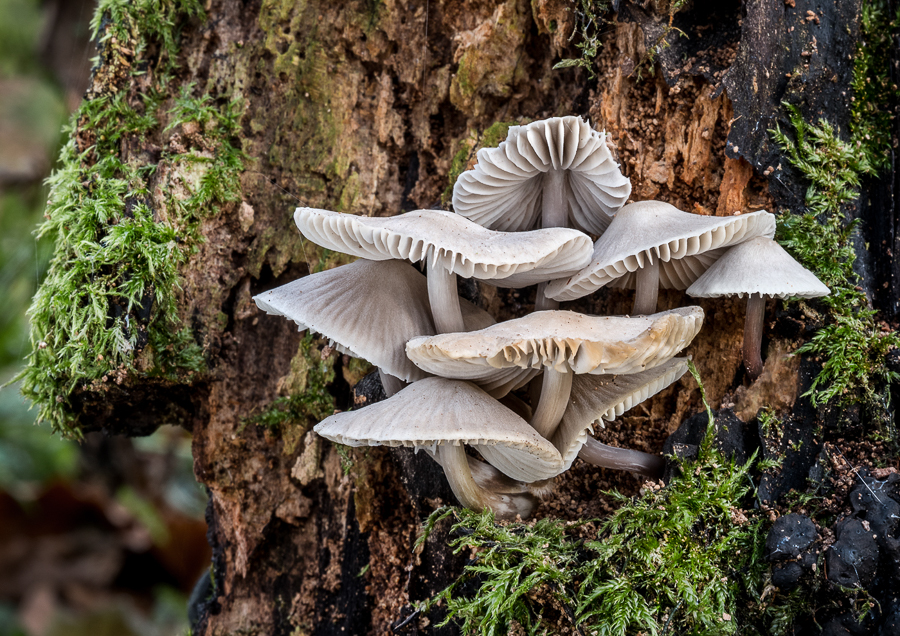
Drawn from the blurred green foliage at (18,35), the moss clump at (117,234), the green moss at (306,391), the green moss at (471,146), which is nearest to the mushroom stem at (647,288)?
the green moss at (471,146)

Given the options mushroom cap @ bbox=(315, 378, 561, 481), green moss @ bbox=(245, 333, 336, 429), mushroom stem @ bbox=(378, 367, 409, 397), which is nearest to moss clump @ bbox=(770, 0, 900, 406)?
mushroom cap @ bbox=(315, 378, 561, 481)

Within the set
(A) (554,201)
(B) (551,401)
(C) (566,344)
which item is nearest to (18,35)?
(A) (554,201)

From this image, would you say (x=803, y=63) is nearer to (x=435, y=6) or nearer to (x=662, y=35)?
(x=662, y=35)

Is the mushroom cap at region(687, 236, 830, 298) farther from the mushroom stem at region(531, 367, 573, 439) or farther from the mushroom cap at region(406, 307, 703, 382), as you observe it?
the mushroom stem at region(531, 367, 573, 439)

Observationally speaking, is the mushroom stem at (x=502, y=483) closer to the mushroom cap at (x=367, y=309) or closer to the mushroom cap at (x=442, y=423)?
the mushroom cap at (x=442, y=423)

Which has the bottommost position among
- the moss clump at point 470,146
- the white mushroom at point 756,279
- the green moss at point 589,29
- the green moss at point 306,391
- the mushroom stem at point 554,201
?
the green moss at point 306,391

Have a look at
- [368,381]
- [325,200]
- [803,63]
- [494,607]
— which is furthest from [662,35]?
[494,607]

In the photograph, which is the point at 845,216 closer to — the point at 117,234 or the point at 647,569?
the point at 647,569
